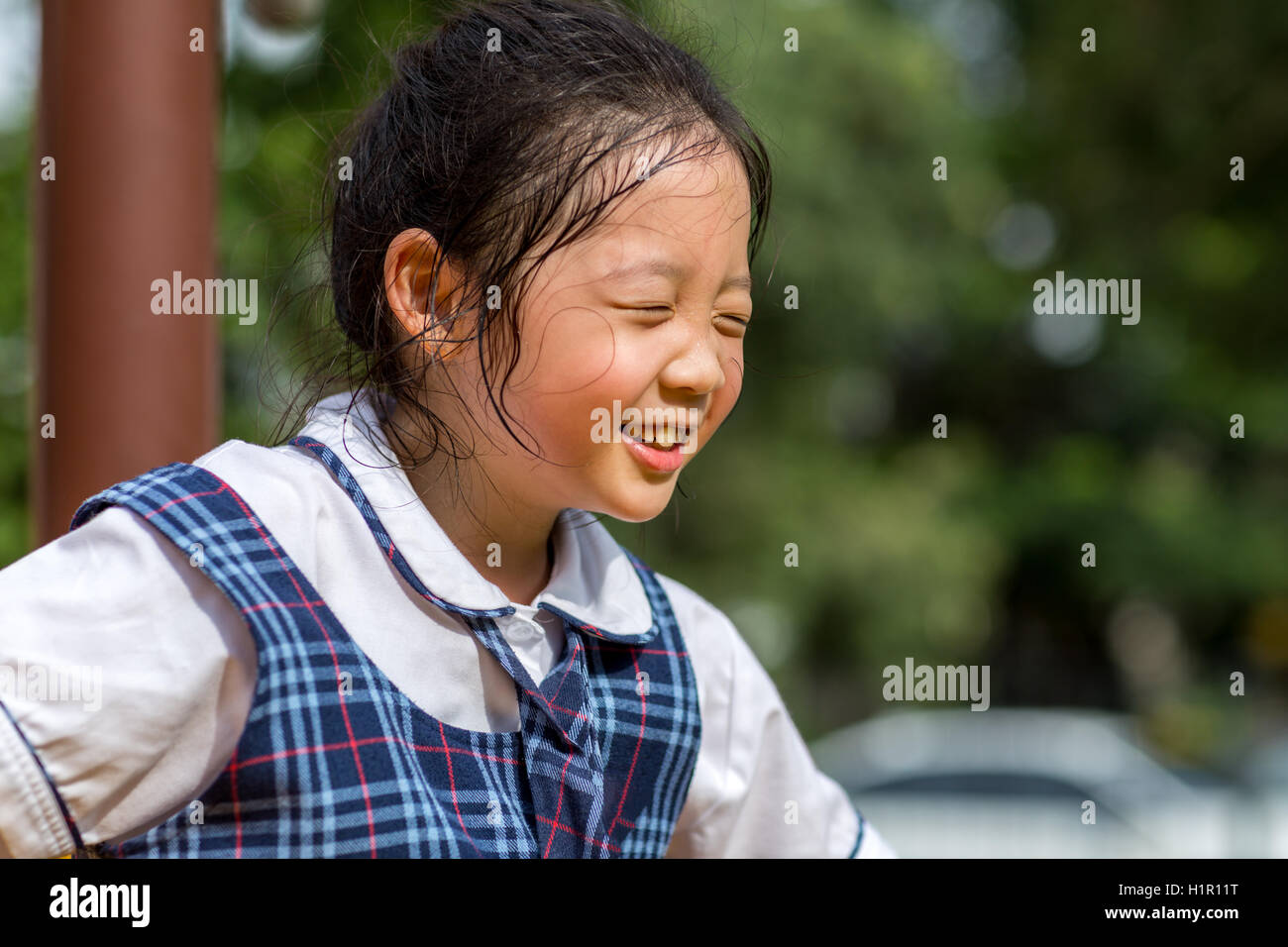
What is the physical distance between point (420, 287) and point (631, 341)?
243mm

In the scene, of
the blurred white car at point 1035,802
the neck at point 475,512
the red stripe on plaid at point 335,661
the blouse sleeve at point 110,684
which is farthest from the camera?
the blurred white car at point 1035,802

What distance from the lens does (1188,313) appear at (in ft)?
22.8

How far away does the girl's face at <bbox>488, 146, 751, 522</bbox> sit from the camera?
1.22 metres

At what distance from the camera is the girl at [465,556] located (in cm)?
108

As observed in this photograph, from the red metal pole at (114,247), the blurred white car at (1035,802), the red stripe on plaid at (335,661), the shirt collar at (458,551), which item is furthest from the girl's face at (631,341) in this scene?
the blurred white car at (1035,802)

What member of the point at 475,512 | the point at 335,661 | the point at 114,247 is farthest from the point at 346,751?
the point at 114,247

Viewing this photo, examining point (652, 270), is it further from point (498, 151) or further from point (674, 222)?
point (498, 151)

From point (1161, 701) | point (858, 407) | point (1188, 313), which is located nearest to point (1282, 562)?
point (1161, 701)

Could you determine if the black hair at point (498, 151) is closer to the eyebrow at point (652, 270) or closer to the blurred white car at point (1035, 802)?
the eyebrow at point (652, 270)

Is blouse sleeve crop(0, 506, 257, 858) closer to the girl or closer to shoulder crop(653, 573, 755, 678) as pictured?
the girl

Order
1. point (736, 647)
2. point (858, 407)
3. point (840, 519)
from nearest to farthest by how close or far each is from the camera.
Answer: point (736, 647) < point (840, 519) < point (858, 407)

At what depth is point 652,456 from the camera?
1265 millimetres
